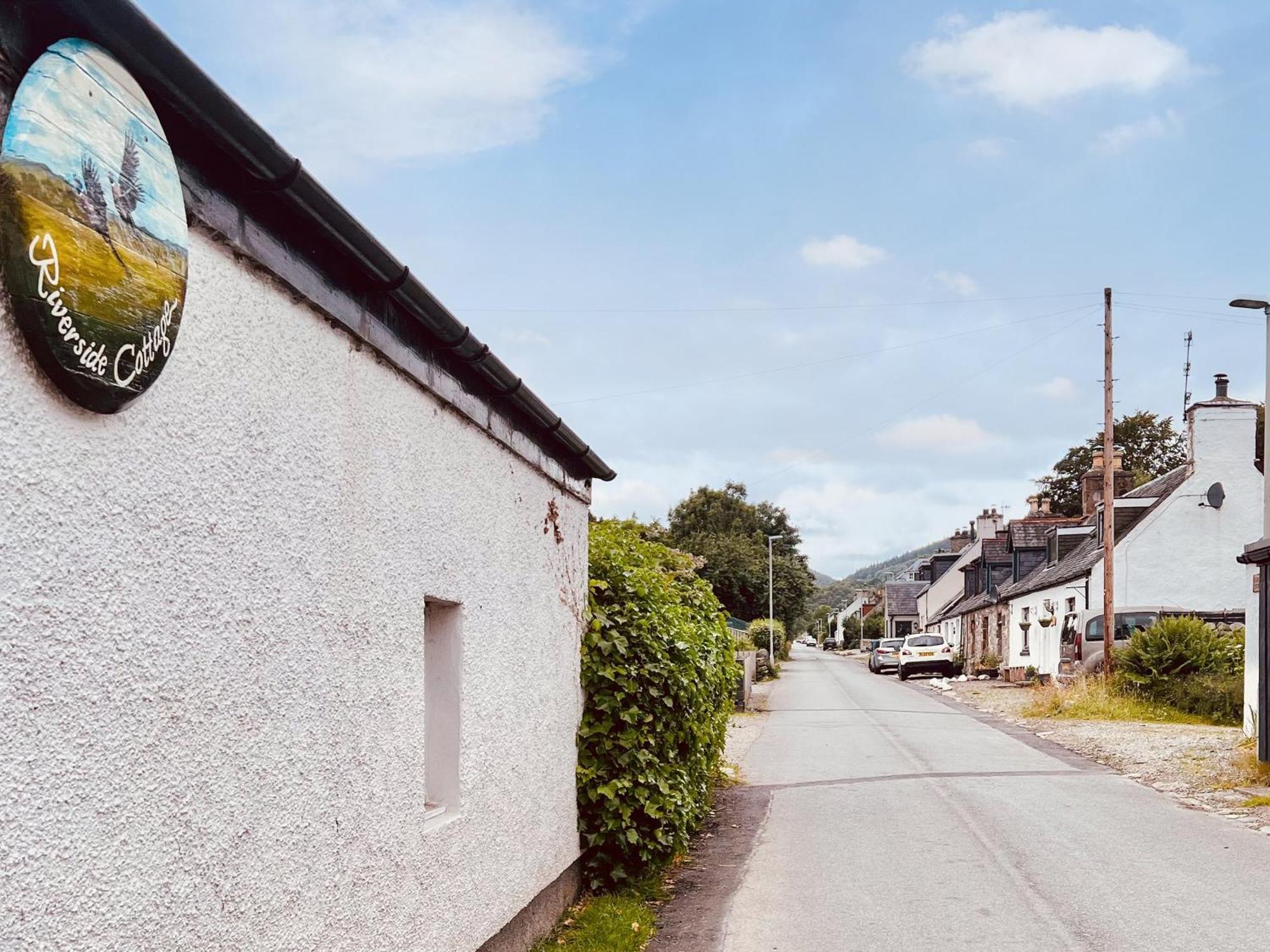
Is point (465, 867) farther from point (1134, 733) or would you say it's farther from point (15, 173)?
point (1134, 733)

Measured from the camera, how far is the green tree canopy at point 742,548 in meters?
63.0

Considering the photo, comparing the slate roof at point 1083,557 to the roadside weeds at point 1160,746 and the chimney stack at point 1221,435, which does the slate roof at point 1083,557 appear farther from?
the roadside weeds at point 1160,746

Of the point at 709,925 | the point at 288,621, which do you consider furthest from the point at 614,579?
the point at 288,621

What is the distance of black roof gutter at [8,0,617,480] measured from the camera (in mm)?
2611

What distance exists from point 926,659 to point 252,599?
4096 cm

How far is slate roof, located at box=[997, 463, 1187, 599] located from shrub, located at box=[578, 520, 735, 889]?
2803 cm

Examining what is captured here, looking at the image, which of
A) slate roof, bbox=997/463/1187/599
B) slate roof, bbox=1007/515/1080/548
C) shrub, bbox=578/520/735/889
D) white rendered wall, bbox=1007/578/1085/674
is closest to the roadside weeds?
shrub, bbox=578/520/735/889

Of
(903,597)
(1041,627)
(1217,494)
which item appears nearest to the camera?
(1217,494)

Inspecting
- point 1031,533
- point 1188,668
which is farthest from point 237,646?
point 1031,533

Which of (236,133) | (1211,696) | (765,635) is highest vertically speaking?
(236,133)

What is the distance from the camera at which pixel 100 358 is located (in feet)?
8.40

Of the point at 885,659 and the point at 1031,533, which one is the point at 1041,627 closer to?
the point at 1031,533

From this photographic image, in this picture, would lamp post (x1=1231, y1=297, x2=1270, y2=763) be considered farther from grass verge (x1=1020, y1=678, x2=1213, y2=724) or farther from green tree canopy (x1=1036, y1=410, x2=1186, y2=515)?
green tree canopy (x1=1036, y1=410, x2=1186, y2=515)

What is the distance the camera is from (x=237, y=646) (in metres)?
3.23
